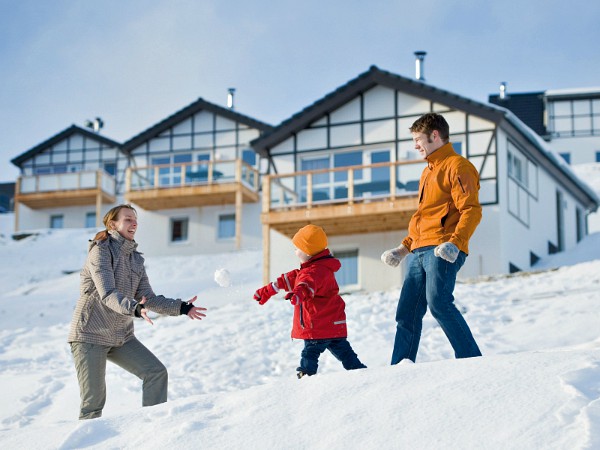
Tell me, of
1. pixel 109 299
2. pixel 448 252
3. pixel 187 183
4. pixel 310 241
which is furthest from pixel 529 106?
pixel 109 299

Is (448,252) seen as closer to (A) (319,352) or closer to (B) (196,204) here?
(A) (319,352)

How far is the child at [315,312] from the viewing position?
6430 millimetres

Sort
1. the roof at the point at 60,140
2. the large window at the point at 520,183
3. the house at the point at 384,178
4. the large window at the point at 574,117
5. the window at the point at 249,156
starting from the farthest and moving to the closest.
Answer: the large window at the point at 574,117 < the roof at the point at 60,140 < the window at the point at 249,156 < the large window at the point at 520,183 < the house at the point at 384,178

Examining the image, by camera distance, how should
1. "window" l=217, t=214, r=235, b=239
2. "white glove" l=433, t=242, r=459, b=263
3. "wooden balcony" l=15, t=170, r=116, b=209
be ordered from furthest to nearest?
1. "wooden balcony" l=15, t=170, r=116, b=209
2. "window" l=217, t=214, r=235, b=239
3. "white glove" l=433, t=242, r=459, b=263

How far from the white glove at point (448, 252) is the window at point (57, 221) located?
112 feet

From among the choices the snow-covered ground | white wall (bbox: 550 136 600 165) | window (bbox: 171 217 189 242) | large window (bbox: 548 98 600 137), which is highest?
large window (bbox: 548 98 600 137)

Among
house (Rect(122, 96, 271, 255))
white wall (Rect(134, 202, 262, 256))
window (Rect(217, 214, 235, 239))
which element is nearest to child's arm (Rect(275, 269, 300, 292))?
house (Rect(122, 96, 271, 255))

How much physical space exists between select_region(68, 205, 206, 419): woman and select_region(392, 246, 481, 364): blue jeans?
4.53 ft

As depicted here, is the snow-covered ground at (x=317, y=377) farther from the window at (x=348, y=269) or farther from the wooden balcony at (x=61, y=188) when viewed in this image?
the wooden balcony at (x=61, y=188)

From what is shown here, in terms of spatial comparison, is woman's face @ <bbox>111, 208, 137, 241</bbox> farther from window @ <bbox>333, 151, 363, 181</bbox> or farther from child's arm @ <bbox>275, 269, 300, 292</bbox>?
window @ <bbox>333, 151, 363, 181</bbox>

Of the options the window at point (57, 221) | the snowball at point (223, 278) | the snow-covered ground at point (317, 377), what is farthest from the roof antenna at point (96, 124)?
the snowball at point (223, 278)

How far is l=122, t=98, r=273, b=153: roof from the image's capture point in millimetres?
36094

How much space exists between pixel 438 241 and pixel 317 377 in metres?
1.35

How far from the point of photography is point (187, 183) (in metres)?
29.5
